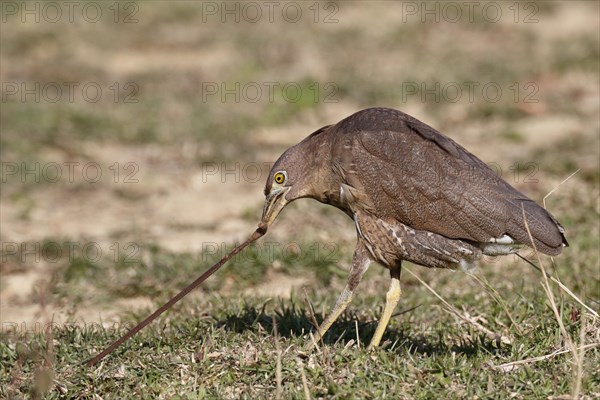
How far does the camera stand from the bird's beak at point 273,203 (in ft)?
17.0

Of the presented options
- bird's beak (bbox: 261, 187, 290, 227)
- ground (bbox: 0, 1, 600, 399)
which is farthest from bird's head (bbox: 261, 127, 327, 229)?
ground (bbox: 0, 1, 600, 399)

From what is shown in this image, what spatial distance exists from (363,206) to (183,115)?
6.29 m

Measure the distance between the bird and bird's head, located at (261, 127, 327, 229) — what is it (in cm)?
5

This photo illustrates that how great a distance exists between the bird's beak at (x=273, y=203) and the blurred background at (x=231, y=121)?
122 cm

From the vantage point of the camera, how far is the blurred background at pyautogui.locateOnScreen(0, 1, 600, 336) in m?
7.13

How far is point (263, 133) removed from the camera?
1056cm

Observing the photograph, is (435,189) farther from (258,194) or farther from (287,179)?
(258,194)

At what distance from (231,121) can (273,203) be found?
560 cm

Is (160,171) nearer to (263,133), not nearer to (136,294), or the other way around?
(263,133)

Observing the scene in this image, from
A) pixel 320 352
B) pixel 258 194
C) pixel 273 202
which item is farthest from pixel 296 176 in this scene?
pixel 258 194

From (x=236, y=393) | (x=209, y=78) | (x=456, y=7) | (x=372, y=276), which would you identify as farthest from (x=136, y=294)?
(x=456, y=7)

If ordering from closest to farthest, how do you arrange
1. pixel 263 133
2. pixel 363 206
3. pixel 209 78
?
pixel 363 206, pixel 263 133, pixel 209 78

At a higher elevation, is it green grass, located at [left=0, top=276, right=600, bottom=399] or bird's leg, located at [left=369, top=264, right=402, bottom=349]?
bird's leg, located at [left=369, top=264, right=402, bottom=349]

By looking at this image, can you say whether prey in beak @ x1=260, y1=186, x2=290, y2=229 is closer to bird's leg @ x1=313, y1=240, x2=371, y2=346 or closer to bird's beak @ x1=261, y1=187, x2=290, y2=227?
bird's beak @ x1=261, y1=187, x2=290, y2=227
